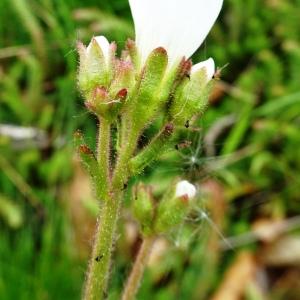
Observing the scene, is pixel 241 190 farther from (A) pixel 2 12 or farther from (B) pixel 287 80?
(A) pixel 2 12

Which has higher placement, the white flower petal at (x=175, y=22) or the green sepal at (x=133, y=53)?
the white flower petal at (x=175, y=22)

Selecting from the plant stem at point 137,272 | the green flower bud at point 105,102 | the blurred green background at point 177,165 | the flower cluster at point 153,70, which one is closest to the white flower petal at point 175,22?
the flower cluster at point 153,70

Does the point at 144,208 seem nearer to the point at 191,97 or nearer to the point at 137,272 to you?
the point at 137,272

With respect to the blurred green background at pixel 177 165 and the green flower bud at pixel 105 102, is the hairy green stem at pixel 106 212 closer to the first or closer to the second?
the green flower bud at pixel 105 102

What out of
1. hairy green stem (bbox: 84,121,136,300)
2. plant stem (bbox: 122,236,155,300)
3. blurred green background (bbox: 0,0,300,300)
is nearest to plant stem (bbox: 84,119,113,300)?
hairy green stem (bbox: 84,121,136,300)

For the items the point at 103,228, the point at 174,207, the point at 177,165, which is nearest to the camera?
the point at 103,228

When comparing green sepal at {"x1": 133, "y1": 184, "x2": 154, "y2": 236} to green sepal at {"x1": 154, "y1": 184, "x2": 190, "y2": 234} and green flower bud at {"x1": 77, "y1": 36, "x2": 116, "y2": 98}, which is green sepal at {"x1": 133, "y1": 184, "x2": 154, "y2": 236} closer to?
green sepal at {"x1": 154, "y1": 184, "x2": 190, "y2": 234}

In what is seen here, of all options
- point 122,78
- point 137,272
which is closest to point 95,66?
point 122,78
